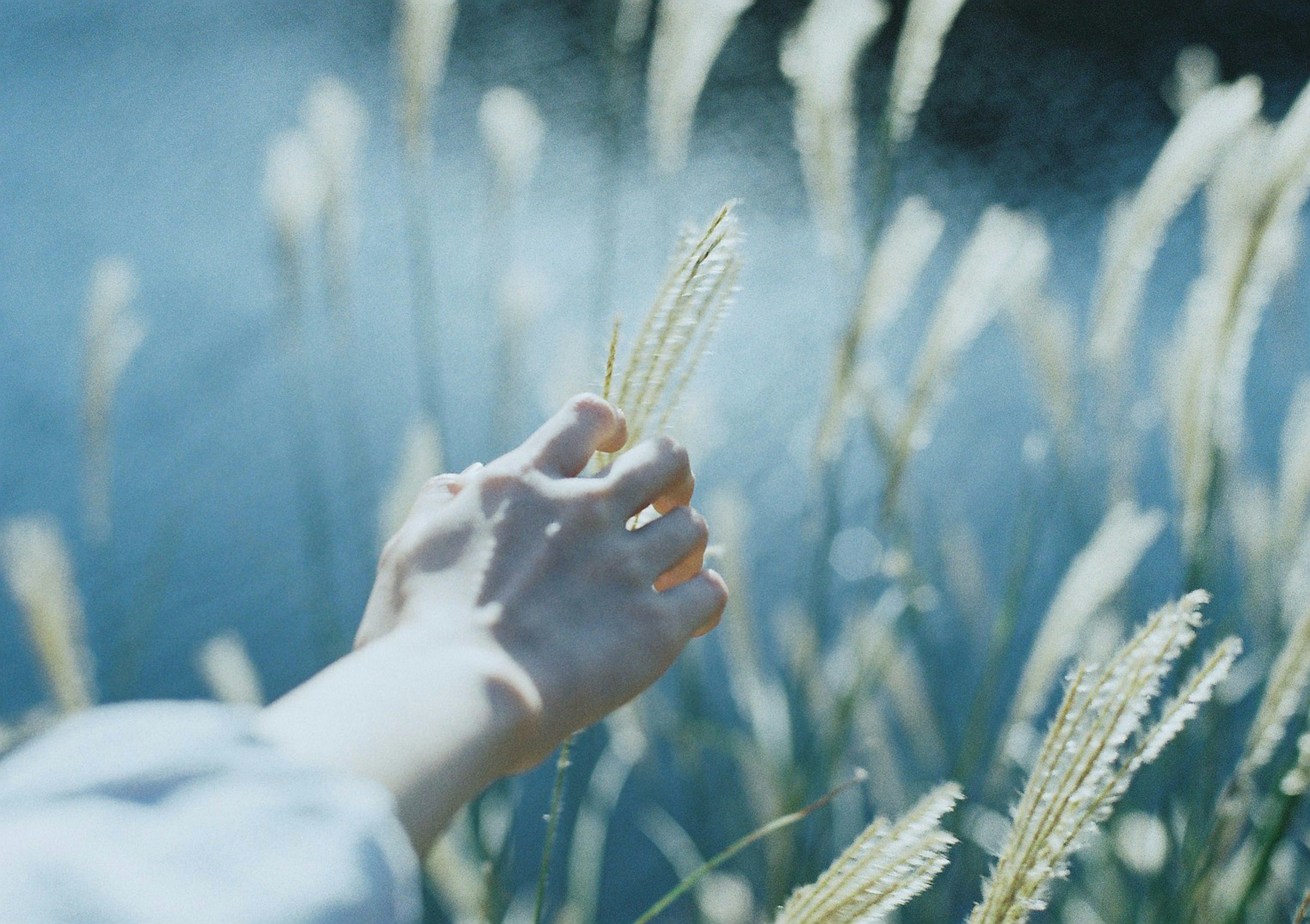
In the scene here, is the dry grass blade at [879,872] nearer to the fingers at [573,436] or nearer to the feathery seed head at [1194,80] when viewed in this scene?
the fingers at [573,436]

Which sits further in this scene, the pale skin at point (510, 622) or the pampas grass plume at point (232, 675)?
the pampas grass plume at point (232, 675)

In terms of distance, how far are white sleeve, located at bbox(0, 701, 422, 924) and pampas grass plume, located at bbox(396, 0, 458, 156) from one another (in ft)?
2.03

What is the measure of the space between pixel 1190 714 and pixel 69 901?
1.06 ft

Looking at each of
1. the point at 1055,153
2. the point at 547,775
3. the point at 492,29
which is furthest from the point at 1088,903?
the point at 492,29

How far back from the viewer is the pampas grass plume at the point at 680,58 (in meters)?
0.65

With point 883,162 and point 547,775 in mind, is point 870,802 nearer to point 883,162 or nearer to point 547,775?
point 547,775

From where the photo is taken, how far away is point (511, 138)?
0.82 m

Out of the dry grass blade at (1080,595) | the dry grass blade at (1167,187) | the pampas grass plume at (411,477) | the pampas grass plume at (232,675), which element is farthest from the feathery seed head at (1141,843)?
the pampas grass plume at (232,675)

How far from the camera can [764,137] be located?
1.70 meters

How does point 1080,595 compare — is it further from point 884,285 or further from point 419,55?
point 419,55

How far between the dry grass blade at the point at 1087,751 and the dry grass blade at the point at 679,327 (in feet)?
0.58

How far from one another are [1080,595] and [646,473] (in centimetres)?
37

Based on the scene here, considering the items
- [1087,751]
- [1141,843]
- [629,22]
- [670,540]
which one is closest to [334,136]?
[629,22]

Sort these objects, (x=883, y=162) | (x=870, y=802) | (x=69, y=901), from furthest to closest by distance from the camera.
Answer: (x=870, y=802) → (x=883, y=162) → (x=69, y=901)
